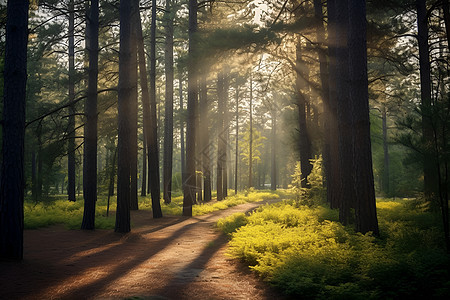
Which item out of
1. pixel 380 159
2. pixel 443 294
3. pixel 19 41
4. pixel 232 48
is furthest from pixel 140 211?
pixel 380 159

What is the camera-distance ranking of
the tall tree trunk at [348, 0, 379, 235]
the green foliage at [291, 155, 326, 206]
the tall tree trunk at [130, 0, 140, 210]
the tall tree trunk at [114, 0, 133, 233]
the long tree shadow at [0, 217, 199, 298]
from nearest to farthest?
1. the long tree shadow at [0, 217, 199, 298]
2. the tall tree trunk at [348, 0, 379, 235]
3. the tall tree trunk at [114, 0, 133, 233]
4. the tall tree trunk at [130, 0, 140, 210]
5. the green foliage at [291, 155, 326, 206]

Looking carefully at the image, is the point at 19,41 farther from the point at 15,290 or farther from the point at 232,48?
the point at 232,48

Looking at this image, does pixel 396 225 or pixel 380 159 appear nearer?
pixel 396 225

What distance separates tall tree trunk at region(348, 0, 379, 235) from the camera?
7.73 metres

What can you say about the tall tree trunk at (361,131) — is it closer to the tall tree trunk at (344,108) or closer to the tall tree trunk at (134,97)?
the tall tree trunk at (344,108)

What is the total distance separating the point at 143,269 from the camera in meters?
6.42

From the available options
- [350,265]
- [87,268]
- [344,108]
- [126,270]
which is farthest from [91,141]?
[350,265]

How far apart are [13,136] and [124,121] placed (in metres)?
4.10

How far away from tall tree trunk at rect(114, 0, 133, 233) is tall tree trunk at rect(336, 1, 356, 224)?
6.59m

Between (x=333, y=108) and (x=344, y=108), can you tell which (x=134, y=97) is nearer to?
(x=333, y=108)

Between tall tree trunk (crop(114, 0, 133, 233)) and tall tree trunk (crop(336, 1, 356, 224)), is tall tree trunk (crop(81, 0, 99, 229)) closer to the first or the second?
tall tree trunk (crop(114, 0, 133, 233))

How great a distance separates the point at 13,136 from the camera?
6465mm

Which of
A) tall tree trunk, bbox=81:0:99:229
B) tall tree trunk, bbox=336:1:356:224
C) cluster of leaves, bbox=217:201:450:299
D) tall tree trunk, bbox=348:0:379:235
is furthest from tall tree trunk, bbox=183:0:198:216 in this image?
tall tree trunk, bbox=348:0:379:235

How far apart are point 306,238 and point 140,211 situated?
39.6 ft
